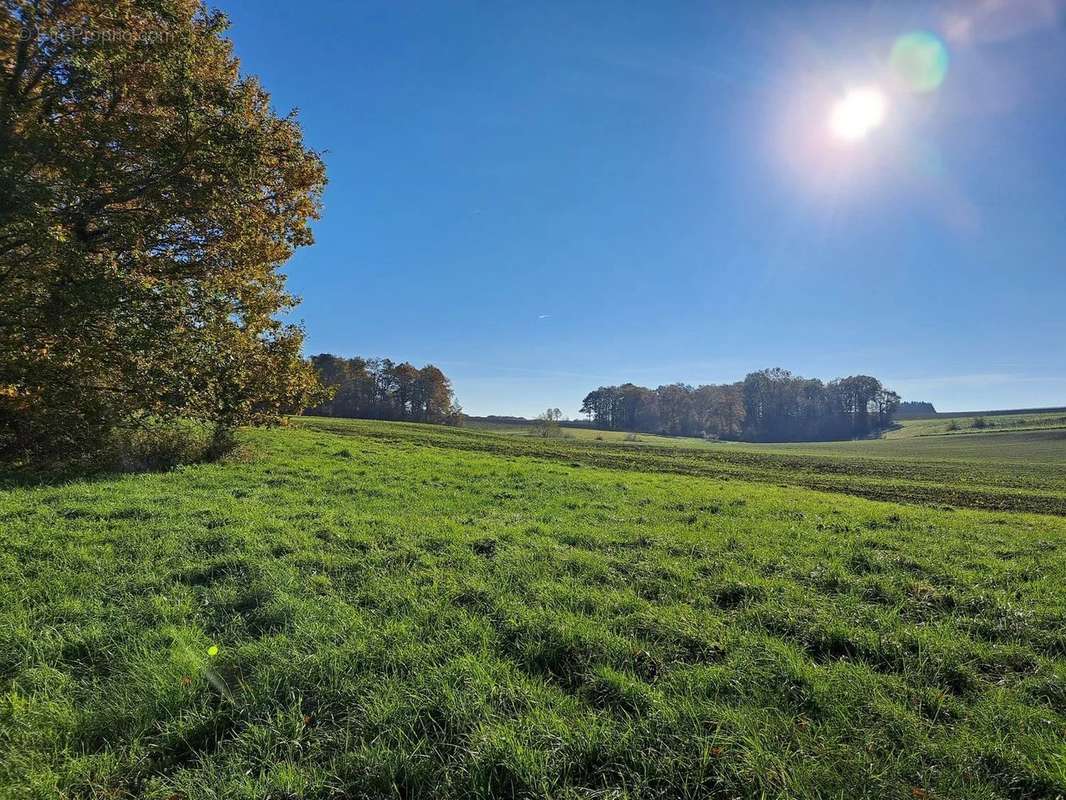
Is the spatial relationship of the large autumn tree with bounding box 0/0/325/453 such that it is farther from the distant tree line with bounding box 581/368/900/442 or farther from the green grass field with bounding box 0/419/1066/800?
the distant tree line with bounding box 581/368/900/442

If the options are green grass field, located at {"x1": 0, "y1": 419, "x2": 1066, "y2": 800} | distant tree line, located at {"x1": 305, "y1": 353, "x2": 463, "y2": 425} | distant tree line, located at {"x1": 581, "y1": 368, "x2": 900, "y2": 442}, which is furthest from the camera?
distant tree line, located at {"x1": 581, "y1": 368, "x2": 900, "y2": 442}

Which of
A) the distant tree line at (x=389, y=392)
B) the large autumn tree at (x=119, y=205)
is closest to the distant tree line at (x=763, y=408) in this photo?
the distant tree line at (x=389, y=392)

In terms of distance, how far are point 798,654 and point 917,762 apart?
1432 millimetres

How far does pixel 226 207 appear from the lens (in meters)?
11.0

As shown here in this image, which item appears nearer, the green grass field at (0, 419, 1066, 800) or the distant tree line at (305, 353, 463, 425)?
the green grass field at (0, 419, 1066, 800)

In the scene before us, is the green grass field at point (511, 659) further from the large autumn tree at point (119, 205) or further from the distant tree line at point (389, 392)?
the distant tree line at point (389, 392)

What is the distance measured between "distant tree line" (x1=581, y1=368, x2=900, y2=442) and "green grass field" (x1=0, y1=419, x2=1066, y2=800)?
4991 inches

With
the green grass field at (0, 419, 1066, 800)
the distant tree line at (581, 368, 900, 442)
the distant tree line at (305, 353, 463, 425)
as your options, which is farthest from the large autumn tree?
the distant tree line at (581, 368, 900, 442)

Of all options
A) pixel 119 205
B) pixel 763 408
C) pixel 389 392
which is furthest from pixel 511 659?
pixel 763 408

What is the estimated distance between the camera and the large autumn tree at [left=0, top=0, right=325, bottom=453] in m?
8.97

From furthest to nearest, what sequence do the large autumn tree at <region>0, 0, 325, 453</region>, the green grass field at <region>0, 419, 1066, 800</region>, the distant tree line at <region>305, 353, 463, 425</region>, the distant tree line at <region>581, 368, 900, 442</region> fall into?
the distant tree line at <region>581, 368, 900, 442</region>
the distant tree line at <region>305, 353, 463, 425</region>
the large autumn tree at <region>0, 0, 325, 453</region>
the green grass field at <region>0, 419, 1066, 800</region>

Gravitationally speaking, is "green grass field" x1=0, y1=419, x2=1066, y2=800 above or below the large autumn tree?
below

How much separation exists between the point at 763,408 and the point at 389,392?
105 metres

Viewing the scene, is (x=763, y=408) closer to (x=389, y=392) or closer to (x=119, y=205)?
(x=389, y=392)
